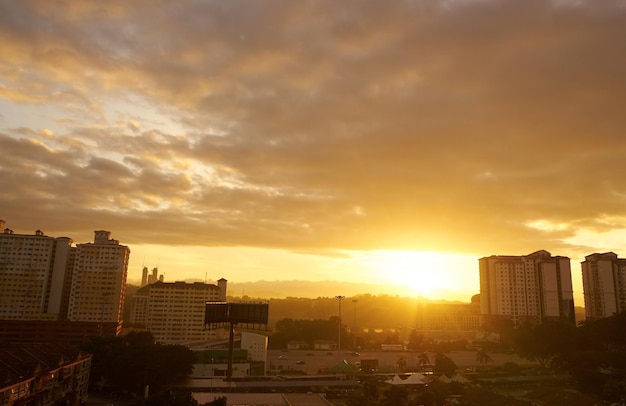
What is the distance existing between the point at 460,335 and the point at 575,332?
69.6 m

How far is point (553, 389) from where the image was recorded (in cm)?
Result: 5259

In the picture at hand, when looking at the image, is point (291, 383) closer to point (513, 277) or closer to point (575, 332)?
point (575, 332)

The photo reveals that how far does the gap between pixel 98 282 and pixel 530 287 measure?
105176mm

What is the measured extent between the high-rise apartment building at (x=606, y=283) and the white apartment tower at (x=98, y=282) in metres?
110

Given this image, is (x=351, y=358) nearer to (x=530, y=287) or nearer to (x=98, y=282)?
(x=98, y=282)

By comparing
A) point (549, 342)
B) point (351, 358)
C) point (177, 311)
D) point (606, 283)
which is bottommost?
point (351, 358)

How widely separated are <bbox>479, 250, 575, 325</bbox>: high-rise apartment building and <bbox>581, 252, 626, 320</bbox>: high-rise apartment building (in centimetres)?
592

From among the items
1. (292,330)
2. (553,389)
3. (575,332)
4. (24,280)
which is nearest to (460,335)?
(292,330)

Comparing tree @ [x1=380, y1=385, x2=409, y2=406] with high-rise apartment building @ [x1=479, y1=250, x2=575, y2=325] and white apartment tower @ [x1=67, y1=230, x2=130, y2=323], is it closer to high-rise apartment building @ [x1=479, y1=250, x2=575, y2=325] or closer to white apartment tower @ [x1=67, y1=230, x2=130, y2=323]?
white apartment tower @ [x1=67, y1=230, x2=130, y2=323]

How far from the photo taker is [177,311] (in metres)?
113

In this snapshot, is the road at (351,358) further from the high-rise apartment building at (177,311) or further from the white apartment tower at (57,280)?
the white apartment tower at (57,280)

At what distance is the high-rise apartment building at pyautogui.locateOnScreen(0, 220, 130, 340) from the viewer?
8838 centimetres

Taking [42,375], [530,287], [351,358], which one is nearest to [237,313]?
[42,375]

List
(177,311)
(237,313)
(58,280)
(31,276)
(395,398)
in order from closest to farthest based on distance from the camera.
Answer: (395,398) < (237,313) < (31,276) < (58,280) < (177,311)
